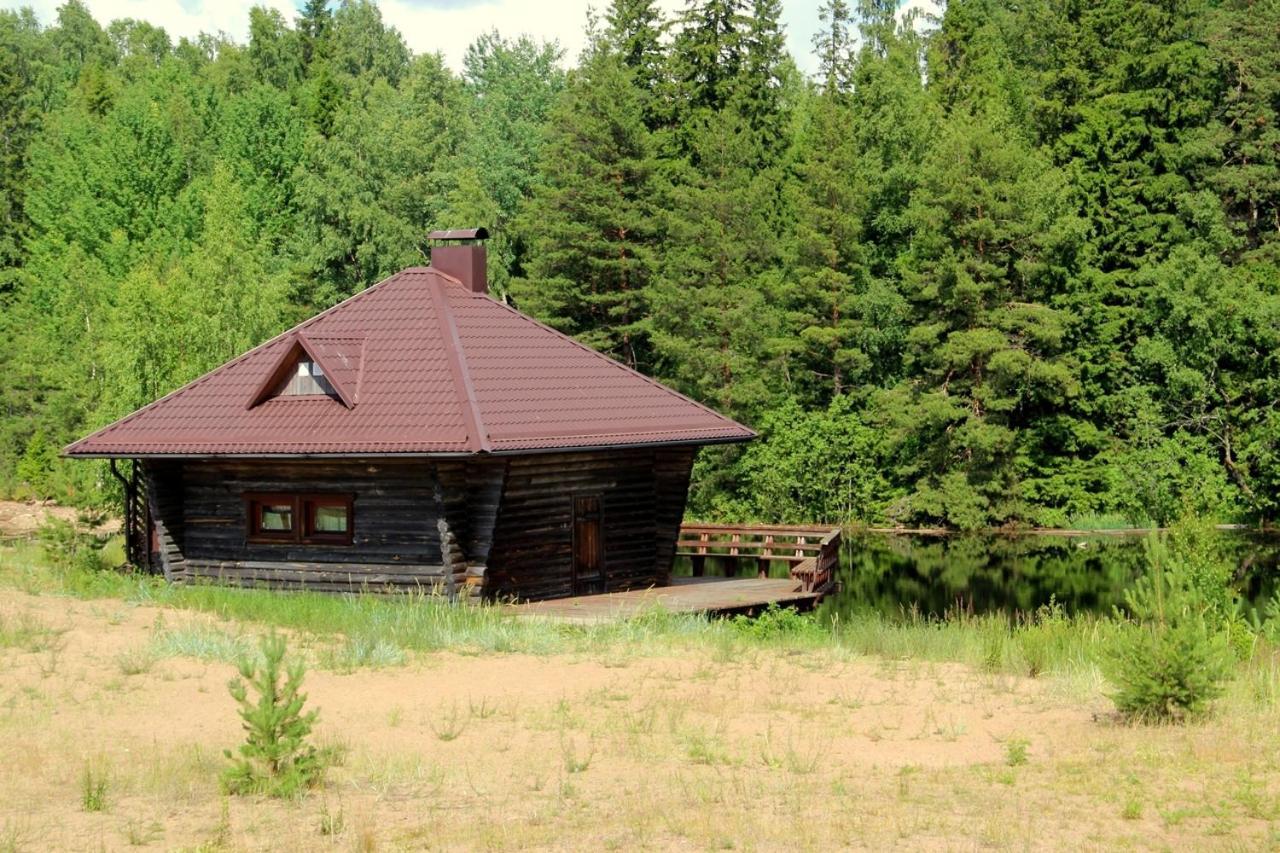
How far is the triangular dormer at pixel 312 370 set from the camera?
1023 inches

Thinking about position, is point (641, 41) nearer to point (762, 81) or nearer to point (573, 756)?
point (762, 81)

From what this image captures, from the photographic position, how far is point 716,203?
47781mm

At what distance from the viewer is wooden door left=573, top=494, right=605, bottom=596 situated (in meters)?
26.4

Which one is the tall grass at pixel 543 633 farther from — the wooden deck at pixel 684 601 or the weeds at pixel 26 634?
the weeds at pixel 26 634

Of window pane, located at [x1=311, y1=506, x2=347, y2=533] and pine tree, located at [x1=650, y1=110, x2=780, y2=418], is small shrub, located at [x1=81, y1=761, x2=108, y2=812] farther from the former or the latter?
pine tree, located at [x1=650, y1=110, x2=780, y2=418]

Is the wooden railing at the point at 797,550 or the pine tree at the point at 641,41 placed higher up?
the pine tree at the point at 641,41

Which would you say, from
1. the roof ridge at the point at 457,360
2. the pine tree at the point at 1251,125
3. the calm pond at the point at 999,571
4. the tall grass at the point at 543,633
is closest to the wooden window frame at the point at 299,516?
the tall grass at the point at 543,633

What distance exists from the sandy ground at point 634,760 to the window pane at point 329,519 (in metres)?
6.34

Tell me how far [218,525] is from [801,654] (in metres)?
11.2

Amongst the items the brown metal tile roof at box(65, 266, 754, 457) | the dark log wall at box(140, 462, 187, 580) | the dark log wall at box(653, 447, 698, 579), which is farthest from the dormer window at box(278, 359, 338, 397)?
the dark log wall at box(653, 447, 698, 579)

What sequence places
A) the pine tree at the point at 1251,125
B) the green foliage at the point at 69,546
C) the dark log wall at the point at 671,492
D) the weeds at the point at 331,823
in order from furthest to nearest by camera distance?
the pine tree at the point at 1251,125 → the green foliage at the point at 69,546 → the dark log wall at the point at 671,492 → the weeds at the point at 331,823

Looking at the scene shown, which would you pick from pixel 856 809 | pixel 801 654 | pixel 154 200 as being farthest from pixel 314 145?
pixel 856 809

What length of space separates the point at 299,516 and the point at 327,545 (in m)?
0.75

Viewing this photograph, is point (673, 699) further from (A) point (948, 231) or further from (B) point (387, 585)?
(A) point (948, 231)
